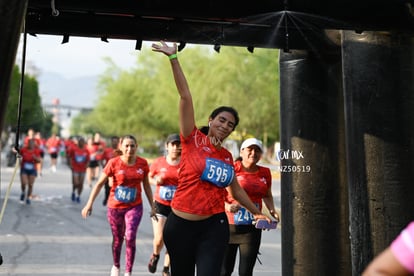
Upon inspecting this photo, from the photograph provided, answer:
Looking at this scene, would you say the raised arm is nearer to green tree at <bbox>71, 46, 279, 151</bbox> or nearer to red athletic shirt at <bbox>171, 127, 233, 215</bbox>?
red athletic shirt at <bbox>171, 127, 233, 215</bbox>

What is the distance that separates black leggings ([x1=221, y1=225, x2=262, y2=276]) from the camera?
20.1 feet

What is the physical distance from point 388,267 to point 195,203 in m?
2.52

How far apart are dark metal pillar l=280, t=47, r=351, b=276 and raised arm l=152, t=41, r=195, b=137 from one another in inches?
84.1

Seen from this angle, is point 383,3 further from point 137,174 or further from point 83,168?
point 83,168

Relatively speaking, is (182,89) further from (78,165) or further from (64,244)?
(78,165)

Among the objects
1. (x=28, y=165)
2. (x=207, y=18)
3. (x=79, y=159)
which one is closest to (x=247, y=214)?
(x=207, y=18)

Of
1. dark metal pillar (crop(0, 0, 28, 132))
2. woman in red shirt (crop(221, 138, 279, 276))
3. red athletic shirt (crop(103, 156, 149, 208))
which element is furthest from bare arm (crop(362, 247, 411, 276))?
red athletic shirt (crop(103, 156, 149, 208))

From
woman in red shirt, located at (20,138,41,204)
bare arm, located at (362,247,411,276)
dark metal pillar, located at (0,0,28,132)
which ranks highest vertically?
woman in red shirt, located at (20,138,41,204)

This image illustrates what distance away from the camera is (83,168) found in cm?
1728

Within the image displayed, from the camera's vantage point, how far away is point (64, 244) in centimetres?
999

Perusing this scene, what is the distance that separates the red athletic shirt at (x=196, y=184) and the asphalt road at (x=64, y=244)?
12.1 ft

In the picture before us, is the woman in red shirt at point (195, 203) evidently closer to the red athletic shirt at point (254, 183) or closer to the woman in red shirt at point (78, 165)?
the red athletic shirt at point (254, 183)

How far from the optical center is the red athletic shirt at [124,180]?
7.69 m

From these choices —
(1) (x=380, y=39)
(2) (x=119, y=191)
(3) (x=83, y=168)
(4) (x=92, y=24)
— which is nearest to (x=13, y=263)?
(2) (x=119, y=191)
